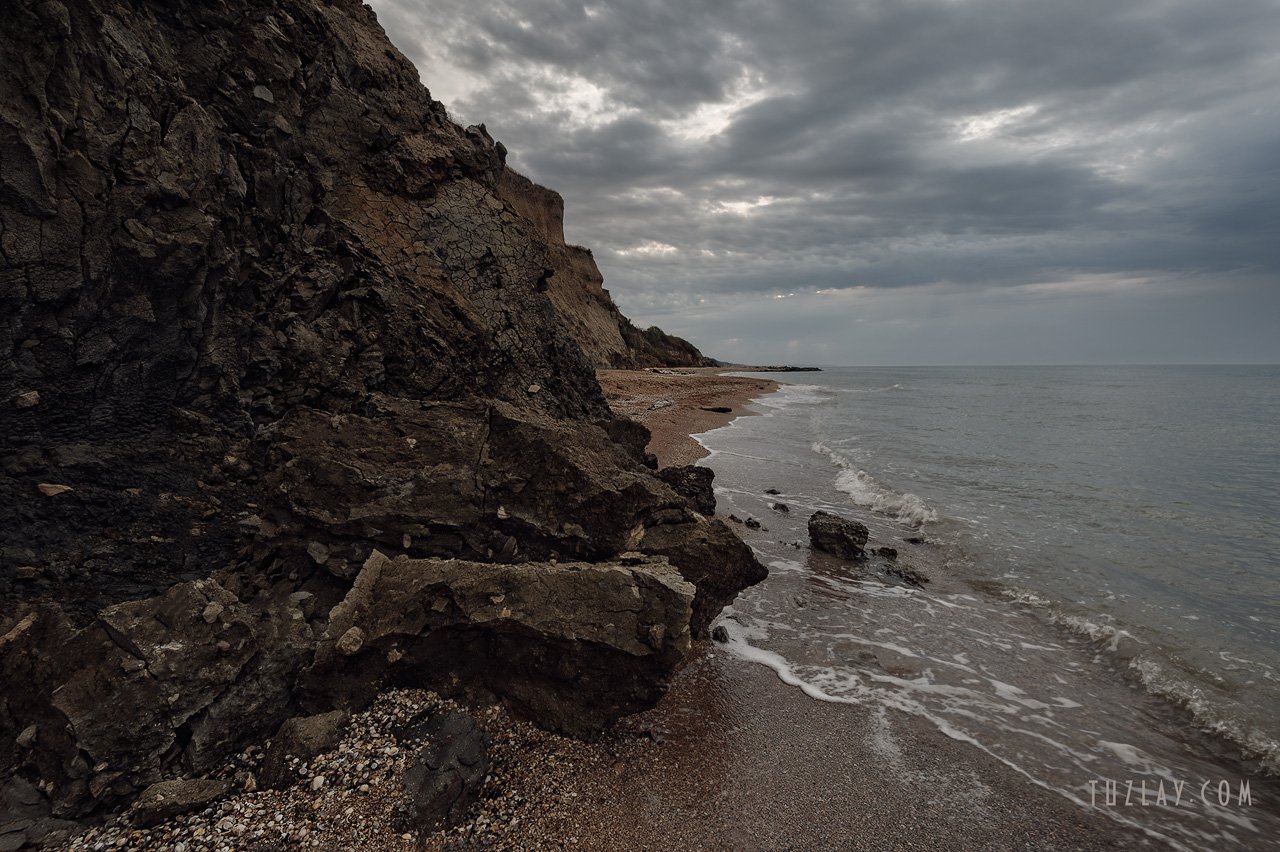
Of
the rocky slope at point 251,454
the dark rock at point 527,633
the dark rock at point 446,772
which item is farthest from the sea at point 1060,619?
the dark rock at point 446,772

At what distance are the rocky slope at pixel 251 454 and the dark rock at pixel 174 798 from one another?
0.16 metres

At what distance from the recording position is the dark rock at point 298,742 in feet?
12.4

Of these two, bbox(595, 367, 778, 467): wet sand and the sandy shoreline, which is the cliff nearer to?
bbox(595, 367, 778, 467): wet sand

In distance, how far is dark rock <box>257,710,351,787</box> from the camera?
3.79 m

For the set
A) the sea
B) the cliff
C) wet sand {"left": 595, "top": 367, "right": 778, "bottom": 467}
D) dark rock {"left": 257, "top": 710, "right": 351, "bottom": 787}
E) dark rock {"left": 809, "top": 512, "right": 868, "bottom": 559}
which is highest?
the cliff

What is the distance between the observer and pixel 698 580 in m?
6.09

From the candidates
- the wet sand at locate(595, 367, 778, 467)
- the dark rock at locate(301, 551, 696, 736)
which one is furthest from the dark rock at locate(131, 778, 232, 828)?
the wet sand at locate(595, 367, 778, 467)

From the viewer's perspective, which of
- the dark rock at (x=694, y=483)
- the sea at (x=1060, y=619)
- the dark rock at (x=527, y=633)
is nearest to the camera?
the dark rock at (x=527, y=633)

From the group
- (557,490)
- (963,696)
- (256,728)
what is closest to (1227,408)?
(963,696)

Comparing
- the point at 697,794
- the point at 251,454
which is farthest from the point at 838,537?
the point at 251,454

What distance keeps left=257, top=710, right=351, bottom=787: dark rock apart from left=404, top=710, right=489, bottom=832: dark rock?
0.62 meters

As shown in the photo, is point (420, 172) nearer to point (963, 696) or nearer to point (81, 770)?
point (81, 770)

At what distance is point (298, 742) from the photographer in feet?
12.9

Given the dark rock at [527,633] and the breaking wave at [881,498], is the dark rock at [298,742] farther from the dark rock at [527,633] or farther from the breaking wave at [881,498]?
the breaking wave at [881,498]
